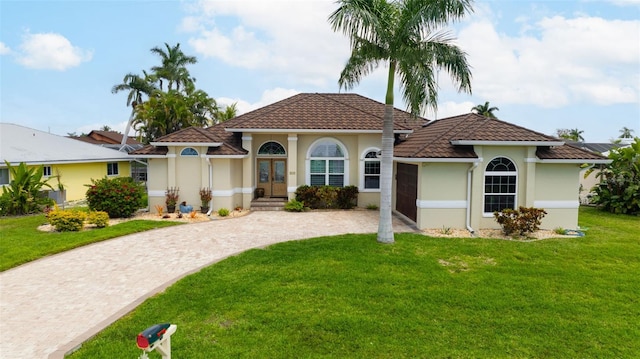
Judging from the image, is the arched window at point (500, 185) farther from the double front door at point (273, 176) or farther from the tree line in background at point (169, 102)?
the tree line in background at point (169, 102)

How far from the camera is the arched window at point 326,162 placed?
1866 cm

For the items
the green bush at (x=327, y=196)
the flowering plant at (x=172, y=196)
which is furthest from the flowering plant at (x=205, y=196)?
the green bush at (x=327, y=196)

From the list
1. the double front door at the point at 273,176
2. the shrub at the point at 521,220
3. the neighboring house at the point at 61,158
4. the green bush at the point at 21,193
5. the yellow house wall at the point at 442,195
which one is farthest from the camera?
the neighboring house at the point at 61,158

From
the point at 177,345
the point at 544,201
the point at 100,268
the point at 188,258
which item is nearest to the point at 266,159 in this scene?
the point at 188,258

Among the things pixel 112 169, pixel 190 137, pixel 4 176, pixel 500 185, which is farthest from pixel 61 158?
pixel 500 185

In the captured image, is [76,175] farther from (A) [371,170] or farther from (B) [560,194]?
(B) [560,194]

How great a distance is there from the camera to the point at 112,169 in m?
26.5

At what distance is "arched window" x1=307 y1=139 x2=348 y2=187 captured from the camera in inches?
734

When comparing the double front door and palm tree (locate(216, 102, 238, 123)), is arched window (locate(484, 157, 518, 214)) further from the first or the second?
palm tree (locate(216, 102, 238, 123))

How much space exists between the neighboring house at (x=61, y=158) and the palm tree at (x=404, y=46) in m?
14.8

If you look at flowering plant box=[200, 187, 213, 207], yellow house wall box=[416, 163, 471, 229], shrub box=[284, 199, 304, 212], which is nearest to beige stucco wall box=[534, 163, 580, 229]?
yellow house wall box=[416, 163, 471, 229]

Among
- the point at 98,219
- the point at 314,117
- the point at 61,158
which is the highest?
the point at 314,117

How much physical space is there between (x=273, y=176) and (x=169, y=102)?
710 inches

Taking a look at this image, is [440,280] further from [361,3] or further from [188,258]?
[361,3]
